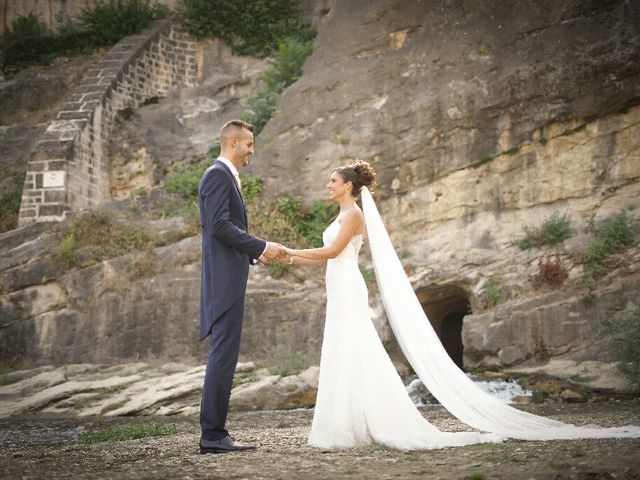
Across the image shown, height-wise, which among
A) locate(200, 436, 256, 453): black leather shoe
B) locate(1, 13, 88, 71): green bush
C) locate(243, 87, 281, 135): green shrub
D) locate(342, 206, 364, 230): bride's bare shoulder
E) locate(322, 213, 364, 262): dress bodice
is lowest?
locate(200, 436, 256, 453): black leather shoe

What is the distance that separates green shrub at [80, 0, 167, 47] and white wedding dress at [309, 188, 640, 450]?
18.9 m

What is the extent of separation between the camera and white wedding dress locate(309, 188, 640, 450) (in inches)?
219

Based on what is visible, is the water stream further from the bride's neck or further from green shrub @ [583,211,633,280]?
the bride's neck

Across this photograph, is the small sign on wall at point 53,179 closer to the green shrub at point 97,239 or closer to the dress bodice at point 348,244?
the green shrub at point 97,239

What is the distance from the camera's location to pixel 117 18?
23047 millimetres

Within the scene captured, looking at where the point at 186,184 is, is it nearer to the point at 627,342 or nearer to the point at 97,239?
the point at 97,239

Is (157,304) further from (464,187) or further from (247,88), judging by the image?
(247,88)

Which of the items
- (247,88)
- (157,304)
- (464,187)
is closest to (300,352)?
(157,304)

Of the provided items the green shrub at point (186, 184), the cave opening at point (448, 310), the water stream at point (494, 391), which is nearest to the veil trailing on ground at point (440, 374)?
the water stream at point (494, 391)

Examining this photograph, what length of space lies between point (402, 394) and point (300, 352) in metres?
7.74

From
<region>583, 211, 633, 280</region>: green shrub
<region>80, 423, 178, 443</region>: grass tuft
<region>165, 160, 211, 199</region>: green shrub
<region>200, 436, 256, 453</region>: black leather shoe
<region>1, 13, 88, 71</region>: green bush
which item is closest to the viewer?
<region>200, 436, 256, 453</region>: black leather shoe

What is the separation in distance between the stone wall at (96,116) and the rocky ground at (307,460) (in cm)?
1109

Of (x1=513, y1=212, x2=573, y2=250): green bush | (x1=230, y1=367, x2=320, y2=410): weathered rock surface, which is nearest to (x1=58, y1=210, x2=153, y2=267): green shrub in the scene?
(x1=230, y1=367, x2=320, y2=410): weathered rock surface

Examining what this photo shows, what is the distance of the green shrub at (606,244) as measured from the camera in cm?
1266
